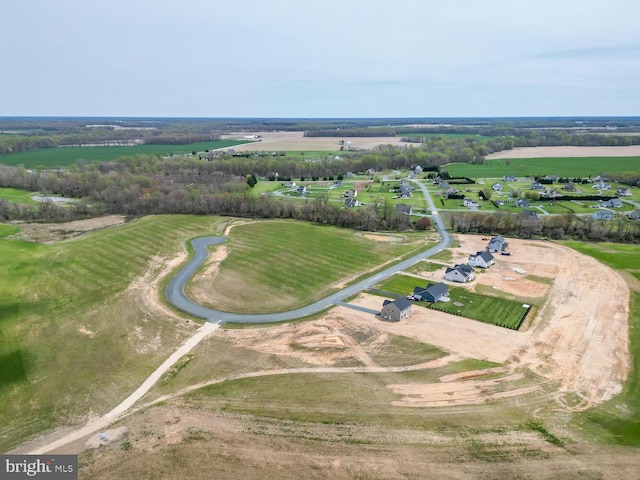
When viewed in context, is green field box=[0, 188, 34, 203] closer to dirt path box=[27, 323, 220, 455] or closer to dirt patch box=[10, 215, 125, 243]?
dirt patch box=[10, 215, 125, 243]

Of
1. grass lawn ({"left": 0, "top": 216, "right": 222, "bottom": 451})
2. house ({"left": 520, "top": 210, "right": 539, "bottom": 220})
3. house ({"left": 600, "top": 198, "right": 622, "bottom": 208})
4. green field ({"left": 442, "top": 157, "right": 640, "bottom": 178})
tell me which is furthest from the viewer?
green field ({"left": 442, "top": 157, "right": 640, "bottom": 178})

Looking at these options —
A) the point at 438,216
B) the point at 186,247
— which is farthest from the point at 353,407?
the point at 438,216

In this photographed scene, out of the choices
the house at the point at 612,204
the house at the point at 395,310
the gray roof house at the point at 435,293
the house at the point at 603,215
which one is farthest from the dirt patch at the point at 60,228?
the house at the point at 612,204

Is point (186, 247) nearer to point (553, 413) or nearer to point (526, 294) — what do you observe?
point (526, 294)

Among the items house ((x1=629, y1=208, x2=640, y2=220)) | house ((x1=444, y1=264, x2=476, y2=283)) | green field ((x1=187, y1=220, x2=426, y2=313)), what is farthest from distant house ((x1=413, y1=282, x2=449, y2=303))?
house ((x1=629, y1=208, x2=640, y2=220))

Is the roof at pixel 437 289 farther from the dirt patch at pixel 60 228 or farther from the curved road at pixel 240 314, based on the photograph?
the dirt patch at pixel 60 228

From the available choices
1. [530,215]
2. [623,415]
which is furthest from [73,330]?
[530,215]
